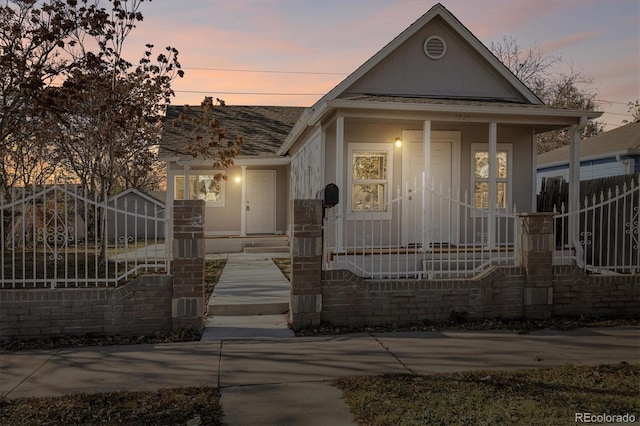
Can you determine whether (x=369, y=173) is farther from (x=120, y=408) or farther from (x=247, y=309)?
(x=120, y=408)

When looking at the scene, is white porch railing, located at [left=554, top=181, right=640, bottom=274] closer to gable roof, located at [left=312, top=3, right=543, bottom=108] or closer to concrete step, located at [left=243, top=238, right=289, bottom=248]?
gable roof, located at [left=312, top=3, right=543, bottom=108]

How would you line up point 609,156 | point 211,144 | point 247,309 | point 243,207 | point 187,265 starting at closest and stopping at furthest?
point 187,265, point 247,309, point 609,156, point 211,144, point 243,207

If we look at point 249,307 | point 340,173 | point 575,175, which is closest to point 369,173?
point 340,173

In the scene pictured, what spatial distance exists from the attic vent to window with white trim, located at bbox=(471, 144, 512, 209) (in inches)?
89.0

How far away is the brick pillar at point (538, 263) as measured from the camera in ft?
24.3

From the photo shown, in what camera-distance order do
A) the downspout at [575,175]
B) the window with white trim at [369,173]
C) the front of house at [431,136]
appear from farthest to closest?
the window with white trim at [369,173]
the downspout at [575,175]
the front of house at [431,136]

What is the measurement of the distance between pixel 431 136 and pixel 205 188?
29.1ft

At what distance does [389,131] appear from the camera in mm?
11367

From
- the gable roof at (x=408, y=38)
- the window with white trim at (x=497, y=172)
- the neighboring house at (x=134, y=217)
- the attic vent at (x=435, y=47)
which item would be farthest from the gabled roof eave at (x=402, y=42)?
the neighboring house at (x=134, y=217)

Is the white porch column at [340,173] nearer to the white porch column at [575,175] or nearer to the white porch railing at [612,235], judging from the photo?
the white porch railing at [612,235]

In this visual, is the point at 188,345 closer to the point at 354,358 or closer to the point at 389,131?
the point at 354,358

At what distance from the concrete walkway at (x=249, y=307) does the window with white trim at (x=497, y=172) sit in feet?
16.4

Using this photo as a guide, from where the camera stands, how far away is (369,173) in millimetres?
11289

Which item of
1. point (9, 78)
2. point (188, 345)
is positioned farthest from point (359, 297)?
point (9, 78)
